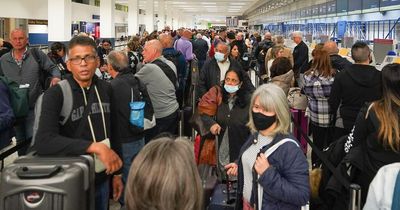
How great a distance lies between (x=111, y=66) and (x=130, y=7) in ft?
79.1

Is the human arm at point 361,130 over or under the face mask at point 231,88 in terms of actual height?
Result: under

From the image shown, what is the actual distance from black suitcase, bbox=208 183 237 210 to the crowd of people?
0.20 metres

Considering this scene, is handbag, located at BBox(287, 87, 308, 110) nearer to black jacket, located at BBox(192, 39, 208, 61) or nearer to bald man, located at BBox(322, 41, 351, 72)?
bald man, located at BBox(322, 41, 351, 72)

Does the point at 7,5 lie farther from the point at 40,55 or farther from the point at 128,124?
the point at 128,124

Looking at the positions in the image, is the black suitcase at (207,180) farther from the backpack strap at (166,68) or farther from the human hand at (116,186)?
the backpack strap at (166,68)

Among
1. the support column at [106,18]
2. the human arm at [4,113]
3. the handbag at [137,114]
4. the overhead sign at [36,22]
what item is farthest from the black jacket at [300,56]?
the overhead sign at [36,22]

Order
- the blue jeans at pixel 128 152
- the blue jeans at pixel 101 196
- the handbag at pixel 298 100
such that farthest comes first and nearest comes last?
the handbag at pixel 298 100
the blue jeans at pixel 128 152
the blue jeans at pixel 101 196

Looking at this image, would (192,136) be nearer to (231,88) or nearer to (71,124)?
(231,88)

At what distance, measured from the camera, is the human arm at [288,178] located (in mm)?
2402

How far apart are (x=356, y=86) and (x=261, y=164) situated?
2589 millimetres

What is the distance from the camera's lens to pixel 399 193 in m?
2.05

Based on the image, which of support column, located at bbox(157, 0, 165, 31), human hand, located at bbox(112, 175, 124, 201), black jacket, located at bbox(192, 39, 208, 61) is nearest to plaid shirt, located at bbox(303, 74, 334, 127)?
human hand, located at bbox(112, 175, 124, 201)

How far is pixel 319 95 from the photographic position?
5324mm

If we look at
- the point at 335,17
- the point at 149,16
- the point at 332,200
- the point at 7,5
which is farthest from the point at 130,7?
the point at 332,200
